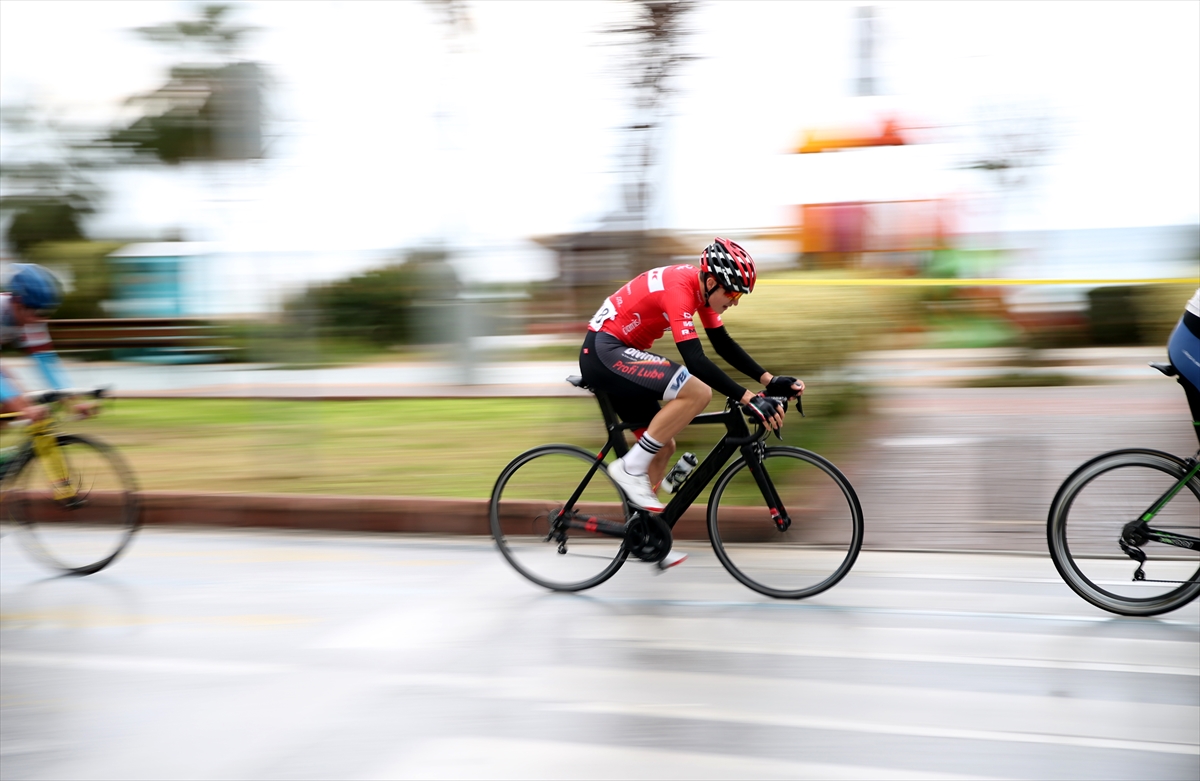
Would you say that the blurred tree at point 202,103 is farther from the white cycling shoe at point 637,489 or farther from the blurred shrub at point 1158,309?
the blurred shrub at point 1158,309

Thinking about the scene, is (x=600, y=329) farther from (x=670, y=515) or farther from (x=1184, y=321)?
(x=1184, y=321)

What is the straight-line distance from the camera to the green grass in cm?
830

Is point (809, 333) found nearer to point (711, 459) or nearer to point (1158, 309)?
point (711, 459)

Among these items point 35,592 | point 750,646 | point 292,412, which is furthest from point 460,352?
point 750,646

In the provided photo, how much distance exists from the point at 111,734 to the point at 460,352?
10.4 m

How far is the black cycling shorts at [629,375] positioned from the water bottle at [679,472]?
0.26 m

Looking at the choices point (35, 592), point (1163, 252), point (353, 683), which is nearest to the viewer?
point (353, 683)

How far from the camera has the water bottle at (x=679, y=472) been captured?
559cm

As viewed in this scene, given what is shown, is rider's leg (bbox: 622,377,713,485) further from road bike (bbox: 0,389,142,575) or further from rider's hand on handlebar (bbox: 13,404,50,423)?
rider's hand on handlebar (bbox: 13,404,50,423)

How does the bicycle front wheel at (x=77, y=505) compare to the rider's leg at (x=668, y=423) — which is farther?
the bicycle front wheel at (x=77, y=505)

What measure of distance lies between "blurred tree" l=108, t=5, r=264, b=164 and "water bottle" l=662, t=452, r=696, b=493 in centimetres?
475

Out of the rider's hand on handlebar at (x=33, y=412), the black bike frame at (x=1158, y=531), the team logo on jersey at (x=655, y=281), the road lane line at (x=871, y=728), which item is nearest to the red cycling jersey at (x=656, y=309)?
the team logo on jersey at (x=655, y=281)

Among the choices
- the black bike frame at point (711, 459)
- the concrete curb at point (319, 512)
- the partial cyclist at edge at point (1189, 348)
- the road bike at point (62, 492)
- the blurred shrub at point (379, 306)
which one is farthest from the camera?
the blurred shrub at point (379, 306)

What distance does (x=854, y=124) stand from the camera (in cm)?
1523
